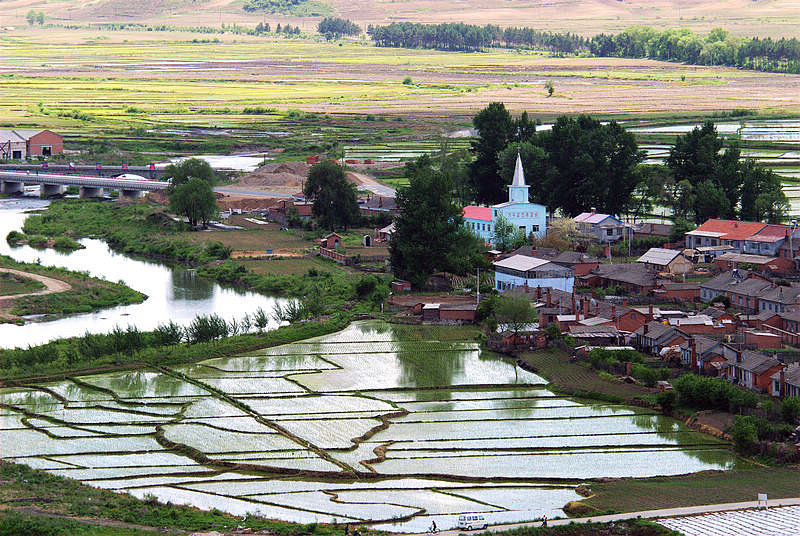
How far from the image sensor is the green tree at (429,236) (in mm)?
44031

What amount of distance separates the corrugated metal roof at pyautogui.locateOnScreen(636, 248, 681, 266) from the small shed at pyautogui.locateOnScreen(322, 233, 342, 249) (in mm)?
12833

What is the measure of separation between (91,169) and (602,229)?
114 feet

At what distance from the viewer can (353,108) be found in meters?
112

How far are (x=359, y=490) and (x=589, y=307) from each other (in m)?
15.7

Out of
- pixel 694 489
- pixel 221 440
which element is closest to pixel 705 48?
pixel 221 440

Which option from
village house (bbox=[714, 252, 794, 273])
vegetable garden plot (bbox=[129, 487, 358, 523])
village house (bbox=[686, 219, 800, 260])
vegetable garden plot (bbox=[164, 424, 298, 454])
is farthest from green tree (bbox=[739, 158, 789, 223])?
vegetable garden plot (bbox=[129, 487, 358, 523])

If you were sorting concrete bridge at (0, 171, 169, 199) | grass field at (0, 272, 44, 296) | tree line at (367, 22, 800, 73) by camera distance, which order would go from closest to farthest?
grass field at (0, 272, 44, 296)
concrete bridge at (0, 171, 169, 199)
tree line at (367, 22, 800, 73)

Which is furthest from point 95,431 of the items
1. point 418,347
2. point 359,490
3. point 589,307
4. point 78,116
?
point 78,116

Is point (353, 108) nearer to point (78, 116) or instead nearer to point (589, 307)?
point (78, 116)

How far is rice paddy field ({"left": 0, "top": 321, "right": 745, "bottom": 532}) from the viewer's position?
77.9 feet

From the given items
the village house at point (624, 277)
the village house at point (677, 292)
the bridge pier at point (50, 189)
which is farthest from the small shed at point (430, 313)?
the bridge pier at point (50, 189)

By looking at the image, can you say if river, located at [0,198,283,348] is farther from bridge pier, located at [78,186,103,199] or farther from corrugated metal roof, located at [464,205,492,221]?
corrugated metal roof, located at [464,205,492,221]

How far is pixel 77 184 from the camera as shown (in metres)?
68.4

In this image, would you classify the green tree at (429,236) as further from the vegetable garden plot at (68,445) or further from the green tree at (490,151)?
the vegetable garden plot at (68,445)
